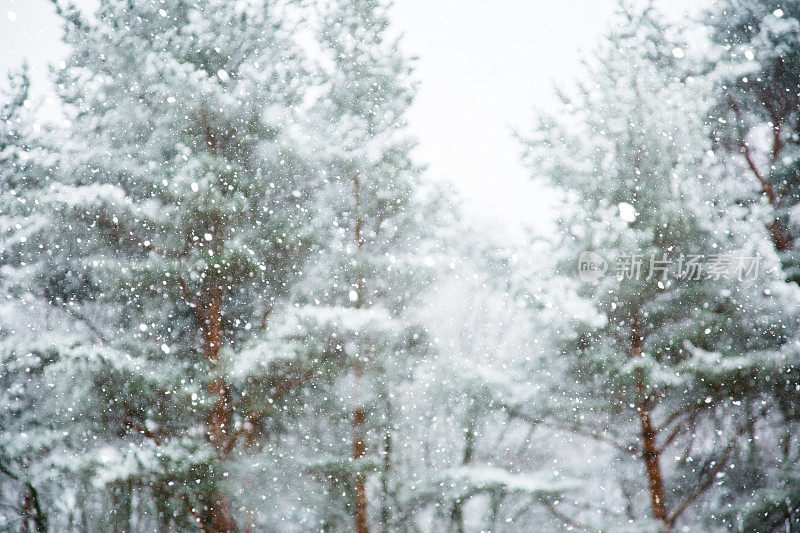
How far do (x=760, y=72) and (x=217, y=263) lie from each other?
708cm

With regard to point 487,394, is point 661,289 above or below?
above

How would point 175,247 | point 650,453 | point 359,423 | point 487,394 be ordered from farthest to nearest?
point 359,423 < point 487,394 < point 175,247 < point 650,453

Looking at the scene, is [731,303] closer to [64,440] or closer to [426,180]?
[426,180]

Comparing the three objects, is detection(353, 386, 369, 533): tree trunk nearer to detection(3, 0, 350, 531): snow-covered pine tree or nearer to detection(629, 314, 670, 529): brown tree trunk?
detection(3, 0, 350, 531): snow-covered pine tree

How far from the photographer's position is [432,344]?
6312mm

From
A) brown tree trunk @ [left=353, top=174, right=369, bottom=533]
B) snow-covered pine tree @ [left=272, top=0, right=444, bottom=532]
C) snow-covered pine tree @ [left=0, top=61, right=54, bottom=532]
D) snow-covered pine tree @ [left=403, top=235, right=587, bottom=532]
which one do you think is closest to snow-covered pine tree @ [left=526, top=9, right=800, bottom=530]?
snow-covered pine tree @ [left=403, top=235, right=587, bottom=532]

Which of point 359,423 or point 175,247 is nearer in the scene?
point 175,247

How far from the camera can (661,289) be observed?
5.40m

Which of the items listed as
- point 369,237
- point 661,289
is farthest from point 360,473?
point 661,289

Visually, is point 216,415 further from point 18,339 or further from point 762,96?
point 762,96

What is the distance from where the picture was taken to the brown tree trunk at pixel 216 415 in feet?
16.8

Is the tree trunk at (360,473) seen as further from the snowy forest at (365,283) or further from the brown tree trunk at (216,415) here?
the brown tree trunk at (216,415)

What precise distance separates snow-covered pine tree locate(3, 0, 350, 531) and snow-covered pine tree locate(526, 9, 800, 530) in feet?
10.3

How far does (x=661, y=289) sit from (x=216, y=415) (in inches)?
199
